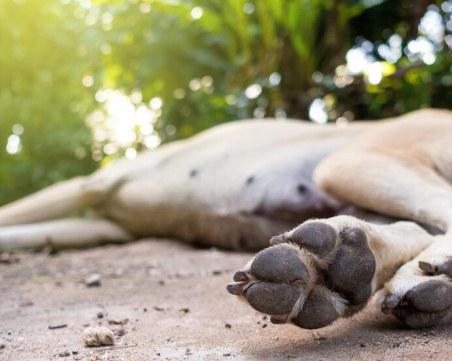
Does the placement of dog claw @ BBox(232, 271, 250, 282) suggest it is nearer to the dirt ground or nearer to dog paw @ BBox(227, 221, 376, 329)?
dog paw @ BBox(227, 221, 376, 329)

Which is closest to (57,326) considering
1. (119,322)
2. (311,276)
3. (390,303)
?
(119,322)

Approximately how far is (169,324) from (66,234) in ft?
8.08

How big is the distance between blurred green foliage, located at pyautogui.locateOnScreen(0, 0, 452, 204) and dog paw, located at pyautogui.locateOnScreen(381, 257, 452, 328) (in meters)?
3.41

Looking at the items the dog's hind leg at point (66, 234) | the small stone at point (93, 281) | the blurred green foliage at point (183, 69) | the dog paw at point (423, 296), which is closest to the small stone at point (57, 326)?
the small stone at point (93, 281)

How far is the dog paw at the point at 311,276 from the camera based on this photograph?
4.08 feet

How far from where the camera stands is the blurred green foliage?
500 centimetres

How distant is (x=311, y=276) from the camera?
1290 millimetres

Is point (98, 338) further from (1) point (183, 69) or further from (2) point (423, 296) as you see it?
(1) point (183, 69)

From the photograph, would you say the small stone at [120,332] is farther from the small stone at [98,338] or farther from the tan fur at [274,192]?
the tan fur at [274,192]

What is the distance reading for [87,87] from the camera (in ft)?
20.4

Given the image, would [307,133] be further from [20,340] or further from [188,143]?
[20,340]

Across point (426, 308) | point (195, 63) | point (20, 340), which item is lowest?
point (20, 340)

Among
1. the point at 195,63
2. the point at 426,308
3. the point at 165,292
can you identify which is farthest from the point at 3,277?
the point at 195,63

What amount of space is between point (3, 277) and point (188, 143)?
151 centimetres
